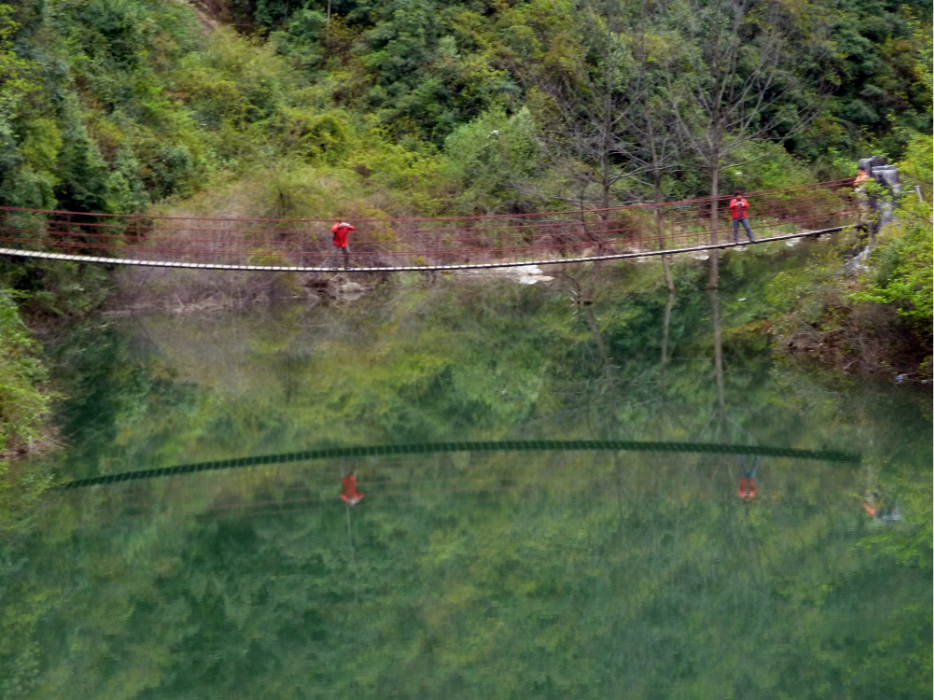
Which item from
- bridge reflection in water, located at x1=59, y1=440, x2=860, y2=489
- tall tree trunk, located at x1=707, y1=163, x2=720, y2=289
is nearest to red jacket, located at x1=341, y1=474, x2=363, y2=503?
bridge reflection in water, located at x1=59, y1=440, x2=860, y2=489

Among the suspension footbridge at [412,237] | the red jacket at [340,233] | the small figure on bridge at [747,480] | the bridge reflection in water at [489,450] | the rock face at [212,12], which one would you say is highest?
the red jacket at [340,233]

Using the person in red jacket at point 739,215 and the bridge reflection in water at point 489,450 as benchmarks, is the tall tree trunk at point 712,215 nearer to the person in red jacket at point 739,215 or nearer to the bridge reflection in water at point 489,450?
the person in red jacket at point 739,215

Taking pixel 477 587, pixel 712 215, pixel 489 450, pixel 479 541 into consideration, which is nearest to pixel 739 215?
pixel 489 450

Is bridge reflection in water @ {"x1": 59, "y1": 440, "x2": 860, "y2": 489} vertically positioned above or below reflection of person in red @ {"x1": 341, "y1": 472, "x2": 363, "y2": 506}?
below

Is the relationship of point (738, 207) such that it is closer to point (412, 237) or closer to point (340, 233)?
point (340, 233)

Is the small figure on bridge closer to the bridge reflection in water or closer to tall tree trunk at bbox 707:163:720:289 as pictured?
the bridge reflection in water

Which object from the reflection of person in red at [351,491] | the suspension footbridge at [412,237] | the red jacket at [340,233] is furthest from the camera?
the suspension footbridge at [412,237]

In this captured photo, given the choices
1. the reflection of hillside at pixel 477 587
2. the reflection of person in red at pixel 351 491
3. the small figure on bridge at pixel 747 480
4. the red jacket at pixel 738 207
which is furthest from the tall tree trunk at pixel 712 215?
the reflection of hillside at pixel 477 587
